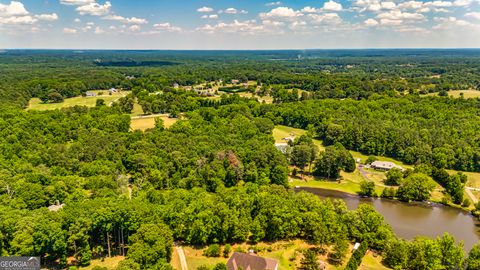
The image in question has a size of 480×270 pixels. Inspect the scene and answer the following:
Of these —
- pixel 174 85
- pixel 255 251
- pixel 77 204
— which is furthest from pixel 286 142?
pixel 174 85

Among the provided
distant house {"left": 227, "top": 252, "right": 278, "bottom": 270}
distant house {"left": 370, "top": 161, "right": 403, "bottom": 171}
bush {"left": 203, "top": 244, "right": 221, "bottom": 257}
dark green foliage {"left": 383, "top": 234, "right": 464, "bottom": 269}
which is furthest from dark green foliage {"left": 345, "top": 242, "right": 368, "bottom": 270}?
distant house {"left": 370, "top": 161, "right": 403, "bottom": 171}

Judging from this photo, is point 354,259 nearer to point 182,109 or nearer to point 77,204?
point 77,204

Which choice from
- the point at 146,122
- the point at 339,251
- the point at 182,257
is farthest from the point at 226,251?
the point at 146,122

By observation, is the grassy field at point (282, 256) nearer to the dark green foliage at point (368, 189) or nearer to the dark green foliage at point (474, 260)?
the dark green foliage at point (474, 260)

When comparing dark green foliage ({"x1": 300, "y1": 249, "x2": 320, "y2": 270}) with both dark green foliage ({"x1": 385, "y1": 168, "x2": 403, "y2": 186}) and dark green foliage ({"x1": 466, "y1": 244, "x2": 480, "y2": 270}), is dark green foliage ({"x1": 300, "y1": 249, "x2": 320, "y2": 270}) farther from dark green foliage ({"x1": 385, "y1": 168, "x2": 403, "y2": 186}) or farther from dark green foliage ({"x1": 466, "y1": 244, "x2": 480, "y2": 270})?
dark green foliage ({"x1": 385, "y1": 168, "x2": 403, "y2": 186})

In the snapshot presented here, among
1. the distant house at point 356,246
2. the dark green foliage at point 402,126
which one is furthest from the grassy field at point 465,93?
the distant house at point 356,246

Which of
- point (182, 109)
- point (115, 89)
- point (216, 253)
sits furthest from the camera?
point (115, 89)

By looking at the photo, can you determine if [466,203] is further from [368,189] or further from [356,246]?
[356,246]
